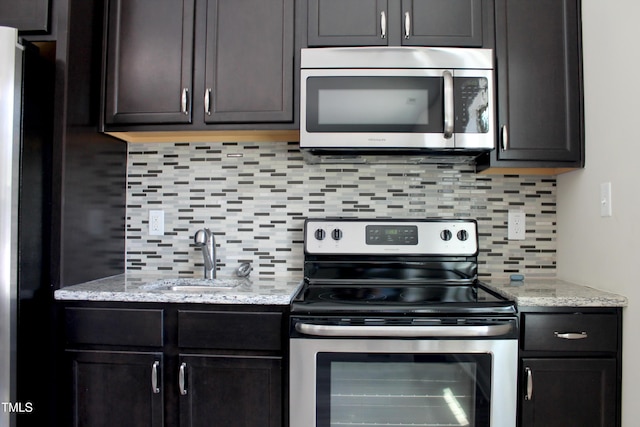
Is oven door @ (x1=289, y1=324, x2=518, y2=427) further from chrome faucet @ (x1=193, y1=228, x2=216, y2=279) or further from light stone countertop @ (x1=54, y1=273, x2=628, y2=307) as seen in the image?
chrome faucet @ (x1=193, y1=228, x2=216, y2=279)

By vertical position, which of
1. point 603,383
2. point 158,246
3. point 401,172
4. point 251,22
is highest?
point 251,22

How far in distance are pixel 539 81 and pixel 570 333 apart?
3.35ft

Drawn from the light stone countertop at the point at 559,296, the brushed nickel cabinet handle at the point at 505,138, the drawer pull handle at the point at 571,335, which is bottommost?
the drawer pull handle at the point at 571,335

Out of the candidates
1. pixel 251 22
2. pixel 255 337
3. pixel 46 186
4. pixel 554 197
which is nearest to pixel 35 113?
pixel 46 186

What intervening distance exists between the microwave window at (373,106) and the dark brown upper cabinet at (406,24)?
226 millimetres

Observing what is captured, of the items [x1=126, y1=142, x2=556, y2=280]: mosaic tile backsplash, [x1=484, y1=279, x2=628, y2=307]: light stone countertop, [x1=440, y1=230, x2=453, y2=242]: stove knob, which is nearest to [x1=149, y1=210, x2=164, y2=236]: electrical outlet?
[x1=126, y1=142, x2=556, y2=280]: mosaic tile backsplash

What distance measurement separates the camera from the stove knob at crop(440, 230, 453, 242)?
1767mm

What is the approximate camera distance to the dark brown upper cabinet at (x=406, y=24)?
1.62 metres

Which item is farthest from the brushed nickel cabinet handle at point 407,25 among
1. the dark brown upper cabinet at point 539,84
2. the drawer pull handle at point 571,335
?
the drawer pull handle at point 571,335

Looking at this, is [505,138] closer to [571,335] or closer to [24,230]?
[571,335]

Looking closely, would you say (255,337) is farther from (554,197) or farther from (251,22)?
(554,197)

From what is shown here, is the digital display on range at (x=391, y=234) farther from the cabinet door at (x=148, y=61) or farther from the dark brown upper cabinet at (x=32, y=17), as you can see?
the dark brown upper cabinet at (x=32, y=17)

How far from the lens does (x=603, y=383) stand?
1358 millimetres

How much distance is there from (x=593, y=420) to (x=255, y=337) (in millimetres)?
1236
